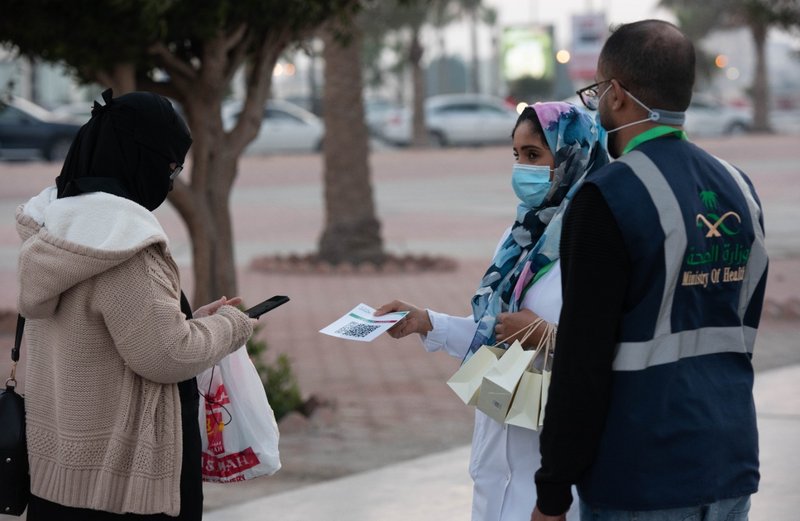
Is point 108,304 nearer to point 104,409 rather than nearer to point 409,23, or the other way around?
point 104,409

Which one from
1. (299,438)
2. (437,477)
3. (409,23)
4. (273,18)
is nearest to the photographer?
(437,477)

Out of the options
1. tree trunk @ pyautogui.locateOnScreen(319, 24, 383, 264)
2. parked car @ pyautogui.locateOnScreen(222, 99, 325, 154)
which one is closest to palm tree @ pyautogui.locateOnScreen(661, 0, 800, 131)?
tree trunk @ pyautogui.locateOnScreen(319, 24, 383, 264)

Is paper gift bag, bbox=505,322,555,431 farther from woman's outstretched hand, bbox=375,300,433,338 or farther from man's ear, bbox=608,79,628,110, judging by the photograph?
man's ear, bbox=608,79,628,110

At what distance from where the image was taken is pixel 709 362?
2.63 m

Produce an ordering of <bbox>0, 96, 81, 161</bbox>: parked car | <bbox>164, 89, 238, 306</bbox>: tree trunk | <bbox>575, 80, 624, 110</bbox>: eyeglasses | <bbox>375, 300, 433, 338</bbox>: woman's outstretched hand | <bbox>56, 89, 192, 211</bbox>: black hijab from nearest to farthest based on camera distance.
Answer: <bbox>575, 80, 624, 110</bbox>: eyeglasses
<bbox>56, 89, 192, 211</bbox>: black hijab
<bbox>375, 300, 433, 338</bbox>: woman's outstretched hand
<bbox>164, 89, 238, 306</bbox>: tree trunk
<bbox>0, 96, 81, 161</bbox>: parked car

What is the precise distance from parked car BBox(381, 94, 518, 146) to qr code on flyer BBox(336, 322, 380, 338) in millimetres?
33828

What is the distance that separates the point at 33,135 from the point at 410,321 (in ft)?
93.6

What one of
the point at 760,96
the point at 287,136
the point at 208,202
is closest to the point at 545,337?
the point at 208,202

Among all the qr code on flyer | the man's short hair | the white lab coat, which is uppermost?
the man's short hair

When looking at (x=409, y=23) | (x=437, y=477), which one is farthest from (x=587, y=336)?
(x=409, y=23)

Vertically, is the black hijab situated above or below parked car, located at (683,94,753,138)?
above

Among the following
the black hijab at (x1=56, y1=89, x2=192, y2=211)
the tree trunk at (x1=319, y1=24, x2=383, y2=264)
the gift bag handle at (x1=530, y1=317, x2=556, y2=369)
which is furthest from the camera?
Result: the tree trunk at (x1=319, y1=24, x2=383, y2=264)

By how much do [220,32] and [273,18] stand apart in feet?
1.08

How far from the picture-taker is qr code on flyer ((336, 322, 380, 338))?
11.1 ft
